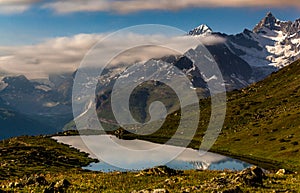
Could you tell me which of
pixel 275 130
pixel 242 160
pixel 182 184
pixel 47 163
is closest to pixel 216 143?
pixel 275 130

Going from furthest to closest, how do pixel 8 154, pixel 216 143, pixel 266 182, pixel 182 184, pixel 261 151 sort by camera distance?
pixel 216 143, pixel 261 151, pixel 8 154, pixel 182 184, pixel 266 182

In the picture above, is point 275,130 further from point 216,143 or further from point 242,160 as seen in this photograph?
point 242,160

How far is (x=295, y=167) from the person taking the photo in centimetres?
11538

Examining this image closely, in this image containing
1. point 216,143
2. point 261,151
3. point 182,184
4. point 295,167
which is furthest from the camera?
point 216,143

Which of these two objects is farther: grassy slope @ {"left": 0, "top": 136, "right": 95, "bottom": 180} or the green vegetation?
grassy slope @ {"left": 0, "top": 136, "right": 95, "bottom": 180}

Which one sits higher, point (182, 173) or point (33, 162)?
point (182, 173)

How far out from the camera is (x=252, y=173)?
117 ft

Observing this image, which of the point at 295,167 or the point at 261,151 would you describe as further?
the point at 261,151

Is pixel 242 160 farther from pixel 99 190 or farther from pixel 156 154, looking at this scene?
pixel 99 190

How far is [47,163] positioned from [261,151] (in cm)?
8253

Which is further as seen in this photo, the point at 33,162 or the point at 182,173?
the point at 33,162

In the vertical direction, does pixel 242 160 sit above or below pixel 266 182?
below

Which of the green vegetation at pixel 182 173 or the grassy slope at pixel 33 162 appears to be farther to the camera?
the grassy slope at pixel 33 162

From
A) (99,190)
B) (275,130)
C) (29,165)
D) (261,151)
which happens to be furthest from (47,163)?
(275,130)
